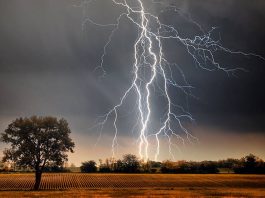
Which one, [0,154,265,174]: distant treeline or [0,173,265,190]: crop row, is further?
[0,154,265,174]: distant treeline

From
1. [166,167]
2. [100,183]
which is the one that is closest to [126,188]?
[100,183]

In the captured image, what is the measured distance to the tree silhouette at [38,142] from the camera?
42.3 meters

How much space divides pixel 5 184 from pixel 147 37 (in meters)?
25.7

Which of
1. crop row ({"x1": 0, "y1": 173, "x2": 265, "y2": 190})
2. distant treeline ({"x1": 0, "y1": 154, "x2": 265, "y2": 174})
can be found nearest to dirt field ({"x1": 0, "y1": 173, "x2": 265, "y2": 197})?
crop row ({"x1": 0, "y1": 173, "x2": 265, "y2": 190})

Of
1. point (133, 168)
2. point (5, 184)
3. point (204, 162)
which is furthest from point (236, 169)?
point (5, 184)

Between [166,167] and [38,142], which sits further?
[166,167]

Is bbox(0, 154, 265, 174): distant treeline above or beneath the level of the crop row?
above

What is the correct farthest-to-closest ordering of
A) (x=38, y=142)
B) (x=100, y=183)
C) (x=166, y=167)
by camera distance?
(x=166, y=167)
(x=100, y=183)
(x=38, y=142)

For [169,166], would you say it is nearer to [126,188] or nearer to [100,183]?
[100,183]

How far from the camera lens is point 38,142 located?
42938 mm

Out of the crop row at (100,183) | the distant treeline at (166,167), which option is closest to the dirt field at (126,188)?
the crop row at (100,183)

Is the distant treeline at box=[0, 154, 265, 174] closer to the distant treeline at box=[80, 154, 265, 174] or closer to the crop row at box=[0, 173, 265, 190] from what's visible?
the distant treeline at box=[80, 154, 265, 174]

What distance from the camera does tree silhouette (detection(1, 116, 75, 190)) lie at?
42.3 m

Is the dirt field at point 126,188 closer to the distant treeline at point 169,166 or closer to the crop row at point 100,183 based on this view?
the crop row at point 100,183
